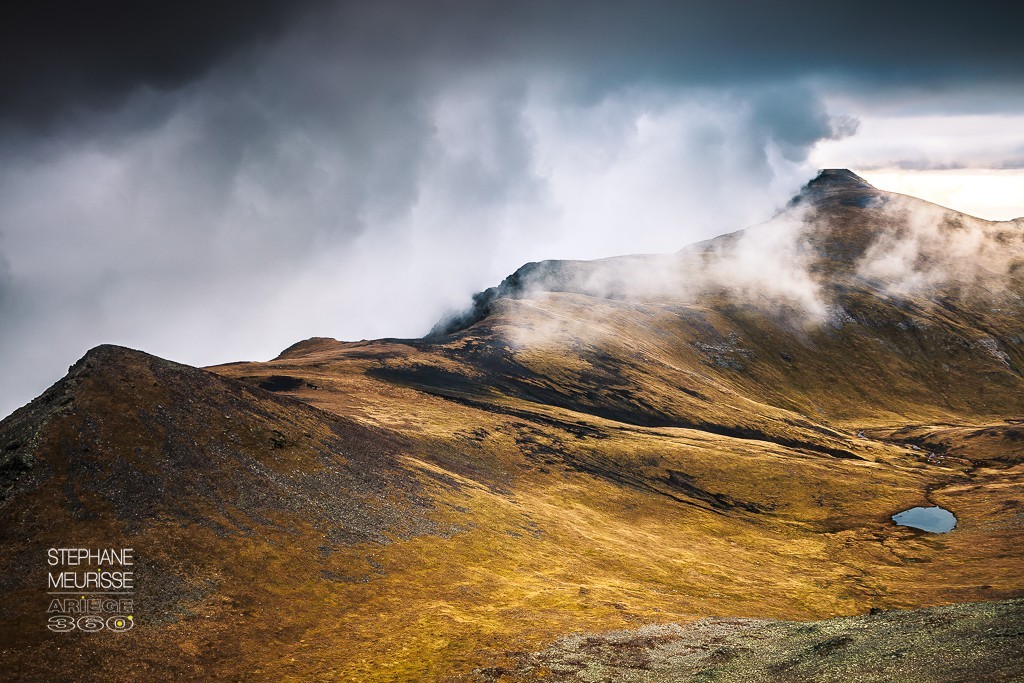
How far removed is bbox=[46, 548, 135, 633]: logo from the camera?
57562 millimetres

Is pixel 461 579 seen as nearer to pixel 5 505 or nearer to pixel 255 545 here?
pixel 255 545

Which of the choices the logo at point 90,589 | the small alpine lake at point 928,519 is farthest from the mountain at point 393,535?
the small alpine lake at point 928,519

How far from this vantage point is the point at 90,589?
61.4 metres

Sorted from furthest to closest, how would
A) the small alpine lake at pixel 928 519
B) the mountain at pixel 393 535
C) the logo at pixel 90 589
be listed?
the small alpine lake at pixel 928 519
the mountain at pixel 393 535
the logo at pixel 90 589

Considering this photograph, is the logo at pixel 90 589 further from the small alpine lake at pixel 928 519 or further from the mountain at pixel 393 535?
the small alpine lake at pixel 928 519

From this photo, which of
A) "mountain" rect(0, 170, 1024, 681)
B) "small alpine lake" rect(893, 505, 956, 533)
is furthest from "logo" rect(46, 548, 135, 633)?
"small alpine lake" rect(893, 505, 956, 533)

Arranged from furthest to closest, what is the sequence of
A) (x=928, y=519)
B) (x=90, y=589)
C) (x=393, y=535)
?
1. (x=928, y=519)
2. (x=393, y=535)
3. (x=90, y=589)

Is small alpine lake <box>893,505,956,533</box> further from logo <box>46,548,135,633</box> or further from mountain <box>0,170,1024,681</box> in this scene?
logo <box>46,548,135,633</box>

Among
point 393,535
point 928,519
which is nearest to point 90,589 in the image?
point 393,535

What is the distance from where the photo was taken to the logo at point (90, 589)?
57.6m

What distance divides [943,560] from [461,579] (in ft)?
296

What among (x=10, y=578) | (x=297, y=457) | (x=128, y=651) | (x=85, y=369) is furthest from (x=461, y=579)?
(x=85, y=369)

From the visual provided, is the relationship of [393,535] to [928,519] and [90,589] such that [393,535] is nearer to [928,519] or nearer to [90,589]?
[90,589]

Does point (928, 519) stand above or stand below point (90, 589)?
below
